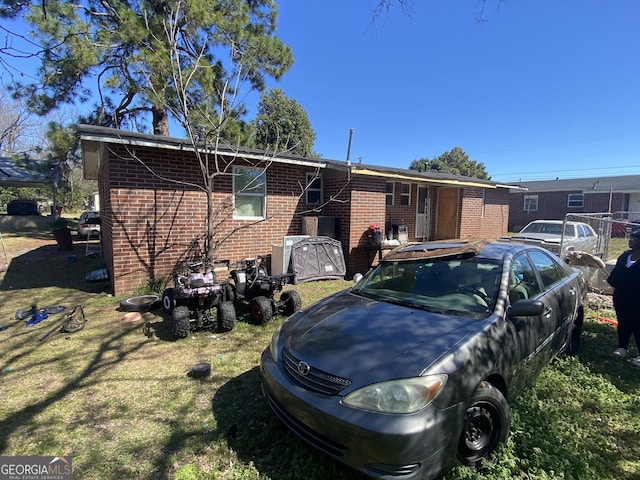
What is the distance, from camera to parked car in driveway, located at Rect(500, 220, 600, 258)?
10.6 meters

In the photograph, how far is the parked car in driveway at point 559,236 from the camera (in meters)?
10.6

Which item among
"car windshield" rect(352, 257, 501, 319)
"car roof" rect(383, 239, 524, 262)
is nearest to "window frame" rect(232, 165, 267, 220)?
"car roof" rect(383, 239, 524, 262)

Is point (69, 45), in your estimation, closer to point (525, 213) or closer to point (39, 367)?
point (39, 367)

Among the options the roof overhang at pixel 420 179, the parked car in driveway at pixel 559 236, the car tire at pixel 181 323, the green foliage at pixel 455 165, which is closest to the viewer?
the car tire at pixel 181 323

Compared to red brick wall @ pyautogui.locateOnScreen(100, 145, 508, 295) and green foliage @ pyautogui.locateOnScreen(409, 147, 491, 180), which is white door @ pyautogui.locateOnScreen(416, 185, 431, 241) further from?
green foliage @ pyautogui.locateOnScreen(409, 147, 491, 180)

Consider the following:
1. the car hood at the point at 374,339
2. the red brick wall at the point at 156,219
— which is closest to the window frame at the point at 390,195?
the red brick wall at the point at 156,219

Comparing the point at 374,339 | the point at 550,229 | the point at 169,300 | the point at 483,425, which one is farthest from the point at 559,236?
the point at 169,300

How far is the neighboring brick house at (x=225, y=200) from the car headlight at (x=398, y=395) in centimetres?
566

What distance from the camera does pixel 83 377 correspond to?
369cm

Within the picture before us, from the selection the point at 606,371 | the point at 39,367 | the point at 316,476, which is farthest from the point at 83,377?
the point at 606,371

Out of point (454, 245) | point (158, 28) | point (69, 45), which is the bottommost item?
point (454, 245)

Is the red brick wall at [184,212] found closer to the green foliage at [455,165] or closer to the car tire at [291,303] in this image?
the car tire at [291,303]

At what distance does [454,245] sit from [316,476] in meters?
2.61

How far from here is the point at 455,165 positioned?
172ft
